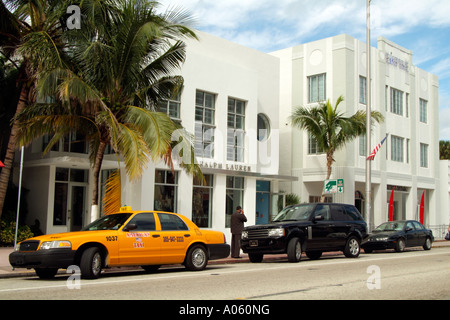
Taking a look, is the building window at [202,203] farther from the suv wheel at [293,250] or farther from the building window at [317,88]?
the building window at [317,88]

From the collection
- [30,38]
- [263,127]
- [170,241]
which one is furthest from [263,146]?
[170,241]

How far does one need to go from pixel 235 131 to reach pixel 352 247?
9.63 meters

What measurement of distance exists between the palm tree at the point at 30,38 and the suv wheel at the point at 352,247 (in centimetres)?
1080

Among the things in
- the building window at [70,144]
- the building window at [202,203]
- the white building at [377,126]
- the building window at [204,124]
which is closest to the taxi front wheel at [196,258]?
the building window at [70,144]

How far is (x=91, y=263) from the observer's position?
11938 millimetres

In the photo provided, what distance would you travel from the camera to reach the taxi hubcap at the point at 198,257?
556 inches

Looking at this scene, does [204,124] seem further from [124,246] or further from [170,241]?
[124,246]

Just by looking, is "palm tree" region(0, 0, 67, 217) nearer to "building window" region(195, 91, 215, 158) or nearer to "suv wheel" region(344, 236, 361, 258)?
"building window" region(195, 91, 215, 158)

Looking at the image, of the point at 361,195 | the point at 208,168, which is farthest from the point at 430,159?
the point at 208,168

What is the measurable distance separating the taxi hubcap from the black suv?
2920 millimetres

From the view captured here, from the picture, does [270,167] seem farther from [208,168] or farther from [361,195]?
[361,195]

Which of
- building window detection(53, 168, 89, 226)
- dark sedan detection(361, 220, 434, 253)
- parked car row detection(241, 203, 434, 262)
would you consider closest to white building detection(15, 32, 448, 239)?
building window detection(53, 168, 89, 226)

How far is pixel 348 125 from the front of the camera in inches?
1060

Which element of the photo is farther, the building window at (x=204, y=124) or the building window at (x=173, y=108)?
the building window at (x=204, y=124)
